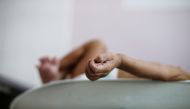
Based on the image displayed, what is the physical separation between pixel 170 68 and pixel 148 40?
1442 millimetres

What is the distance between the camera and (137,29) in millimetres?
2076

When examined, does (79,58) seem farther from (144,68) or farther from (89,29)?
(89,29)

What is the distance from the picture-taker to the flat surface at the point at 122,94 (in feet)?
1.80

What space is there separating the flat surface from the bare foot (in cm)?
54

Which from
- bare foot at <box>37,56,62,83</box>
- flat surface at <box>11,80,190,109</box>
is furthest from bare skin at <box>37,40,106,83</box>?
flat surface at <box>11,80,190,109</box>

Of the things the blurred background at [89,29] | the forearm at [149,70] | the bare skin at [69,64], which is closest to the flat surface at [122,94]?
the forearm at [149,70]

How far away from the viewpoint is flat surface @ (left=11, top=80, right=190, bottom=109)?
0.55 metres

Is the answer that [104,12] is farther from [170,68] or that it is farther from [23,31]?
[170,68]

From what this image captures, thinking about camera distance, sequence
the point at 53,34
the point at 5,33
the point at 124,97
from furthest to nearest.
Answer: the point at 53,34 < the point at 5,33 < the point at 124,97

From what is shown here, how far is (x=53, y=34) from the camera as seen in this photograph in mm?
2084

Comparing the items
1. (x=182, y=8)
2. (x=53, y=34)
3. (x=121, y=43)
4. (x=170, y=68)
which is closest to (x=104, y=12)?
(x=121, y=43)

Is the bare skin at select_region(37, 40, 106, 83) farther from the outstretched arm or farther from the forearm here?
the forearm

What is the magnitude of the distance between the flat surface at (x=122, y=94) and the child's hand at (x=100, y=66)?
0.24 ft

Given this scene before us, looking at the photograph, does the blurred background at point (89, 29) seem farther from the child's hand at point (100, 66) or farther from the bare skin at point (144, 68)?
the child's hand at point (100, 66)
